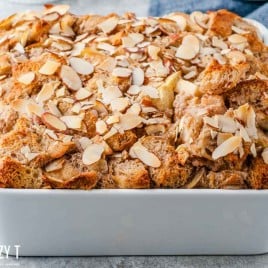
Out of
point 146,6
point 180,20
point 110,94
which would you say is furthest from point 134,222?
point 146,6

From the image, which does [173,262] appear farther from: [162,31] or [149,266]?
[162,31]

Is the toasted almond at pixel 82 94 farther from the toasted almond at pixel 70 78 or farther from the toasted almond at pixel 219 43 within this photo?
the toasted almond at pixel 219 43

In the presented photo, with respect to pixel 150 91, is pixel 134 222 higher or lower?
lower

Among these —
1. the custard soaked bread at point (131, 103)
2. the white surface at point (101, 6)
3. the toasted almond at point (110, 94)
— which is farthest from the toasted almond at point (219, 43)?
the white surface at point (101, 6)

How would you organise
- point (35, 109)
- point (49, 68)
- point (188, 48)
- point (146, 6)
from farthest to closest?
point (146, 6)
point (188, 48)
point (49, 68)
point (35, 109)

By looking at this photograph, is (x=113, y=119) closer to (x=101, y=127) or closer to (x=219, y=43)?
(x=101, y=127)

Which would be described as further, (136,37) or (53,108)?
(136,37)
